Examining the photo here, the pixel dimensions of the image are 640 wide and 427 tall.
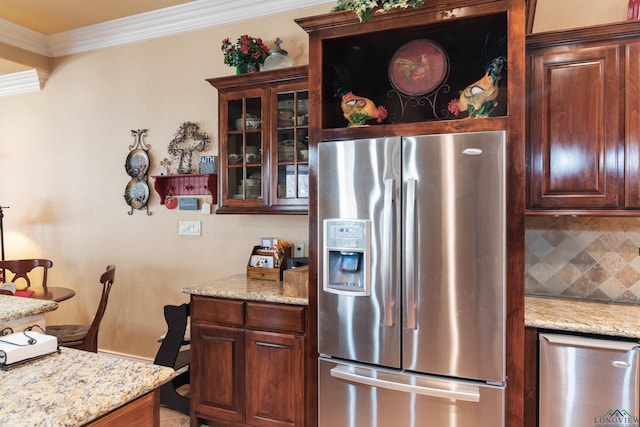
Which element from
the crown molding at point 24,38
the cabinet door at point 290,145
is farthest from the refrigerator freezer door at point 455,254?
the crown molding at point 24,38

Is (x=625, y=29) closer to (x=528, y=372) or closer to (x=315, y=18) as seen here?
(x=315, y=18)

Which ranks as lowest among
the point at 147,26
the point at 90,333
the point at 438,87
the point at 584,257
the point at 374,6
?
the point at 90,333

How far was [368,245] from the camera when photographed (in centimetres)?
206

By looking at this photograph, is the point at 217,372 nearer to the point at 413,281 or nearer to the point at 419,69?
the point at 413,281

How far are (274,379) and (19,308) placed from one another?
1.35m

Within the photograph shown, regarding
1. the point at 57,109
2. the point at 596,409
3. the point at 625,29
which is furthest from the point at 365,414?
the point at 57,109

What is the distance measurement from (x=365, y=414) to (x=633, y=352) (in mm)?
1245

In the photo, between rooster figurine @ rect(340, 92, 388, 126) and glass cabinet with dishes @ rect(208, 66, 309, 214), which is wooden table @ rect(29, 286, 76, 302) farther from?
rooster figurine @ rect(340, 92, 388, 126)

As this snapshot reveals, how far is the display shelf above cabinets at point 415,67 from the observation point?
2.02 m

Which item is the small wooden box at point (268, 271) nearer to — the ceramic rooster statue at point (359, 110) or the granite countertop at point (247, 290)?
the granite countertop at point (247, 290)

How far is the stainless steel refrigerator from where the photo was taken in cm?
188

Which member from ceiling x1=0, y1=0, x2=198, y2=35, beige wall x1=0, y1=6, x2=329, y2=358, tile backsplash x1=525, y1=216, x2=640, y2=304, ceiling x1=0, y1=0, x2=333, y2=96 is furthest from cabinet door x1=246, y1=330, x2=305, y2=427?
ceiling x1=0, y1=0, x2=198, y2=35

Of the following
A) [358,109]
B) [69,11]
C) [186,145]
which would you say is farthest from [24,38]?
[358,109]

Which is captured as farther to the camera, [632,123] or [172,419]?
[172,419]
